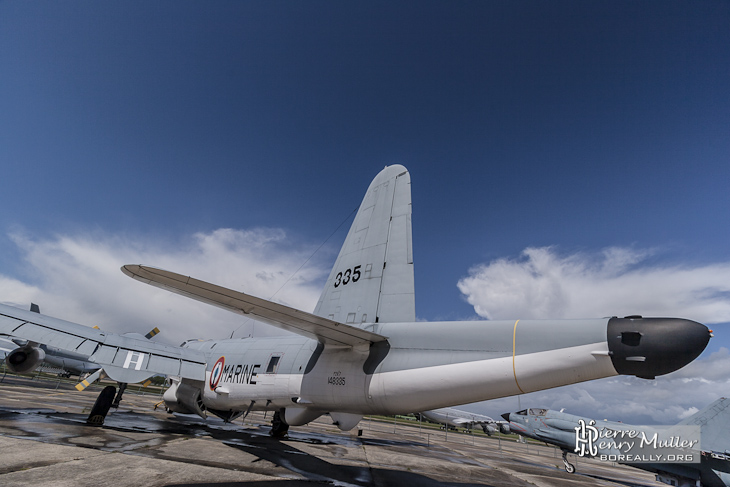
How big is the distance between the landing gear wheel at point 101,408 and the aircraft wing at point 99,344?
5.78ft

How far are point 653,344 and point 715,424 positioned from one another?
1668cm

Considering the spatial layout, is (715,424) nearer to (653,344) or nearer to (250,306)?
(653,344)

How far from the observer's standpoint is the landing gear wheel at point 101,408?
1067 cm

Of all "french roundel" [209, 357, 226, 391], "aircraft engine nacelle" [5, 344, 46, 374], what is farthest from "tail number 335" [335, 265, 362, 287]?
"aircraft engine nacelle" [5, 344, 46, 374]

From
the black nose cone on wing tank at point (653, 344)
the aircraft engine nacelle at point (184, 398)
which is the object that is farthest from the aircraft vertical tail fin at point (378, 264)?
the aircraft engine nacelle at point (184, 398)

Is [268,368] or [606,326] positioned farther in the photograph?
[268,368]

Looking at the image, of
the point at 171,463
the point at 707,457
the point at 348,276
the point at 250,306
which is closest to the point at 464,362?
the point at 250,306

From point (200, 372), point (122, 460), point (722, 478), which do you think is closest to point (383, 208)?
point (122, 460)

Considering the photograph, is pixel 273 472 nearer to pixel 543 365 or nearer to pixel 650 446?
pixel 543 365

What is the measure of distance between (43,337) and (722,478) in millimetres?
23846

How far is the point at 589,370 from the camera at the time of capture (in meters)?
4.38

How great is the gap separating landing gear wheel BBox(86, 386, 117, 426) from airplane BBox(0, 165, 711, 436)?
0.03m

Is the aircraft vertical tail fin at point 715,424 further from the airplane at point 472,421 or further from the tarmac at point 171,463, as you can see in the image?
the airplane at point 472,421

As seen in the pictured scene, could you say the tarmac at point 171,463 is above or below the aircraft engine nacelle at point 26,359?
below
